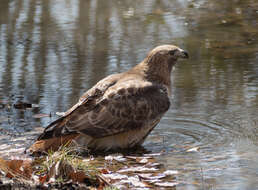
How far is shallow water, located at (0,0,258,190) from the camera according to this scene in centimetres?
680

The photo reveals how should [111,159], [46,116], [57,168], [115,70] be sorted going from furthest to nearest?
[115,70] < [46,116] < [111,159] < [57,168]

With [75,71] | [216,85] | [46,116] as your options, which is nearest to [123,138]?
[46,116]

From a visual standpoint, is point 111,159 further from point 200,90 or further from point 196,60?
point 196,60

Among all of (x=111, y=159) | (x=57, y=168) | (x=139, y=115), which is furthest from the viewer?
(x=139, y=115)

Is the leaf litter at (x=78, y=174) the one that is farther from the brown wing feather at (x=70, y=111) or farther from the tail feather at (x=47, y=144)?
the brown wing feather at (x=70, y=111)

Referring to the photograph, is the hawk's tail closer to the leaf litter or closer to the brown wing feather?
the brown wing feather

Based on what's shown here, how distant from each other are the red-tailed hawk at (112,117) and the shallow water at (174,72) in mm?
292

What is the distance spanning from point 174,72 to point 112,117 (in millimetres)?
3217

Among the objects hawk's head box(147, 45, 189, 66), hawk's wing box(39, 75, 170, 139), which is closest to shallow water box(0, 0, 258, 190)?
hawk's wing box(39, 75, 170, 139)

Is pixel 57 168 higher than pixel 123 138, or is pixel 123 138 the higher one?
pixel 57 168

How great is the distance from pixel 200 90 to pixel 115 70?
166cm

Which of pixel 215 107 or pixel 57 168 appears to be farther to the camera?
pixel 215 107

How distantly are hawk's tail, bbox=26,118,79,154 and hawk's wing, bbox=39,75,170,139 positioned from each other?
1cm

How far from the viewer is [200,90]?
9.16m
